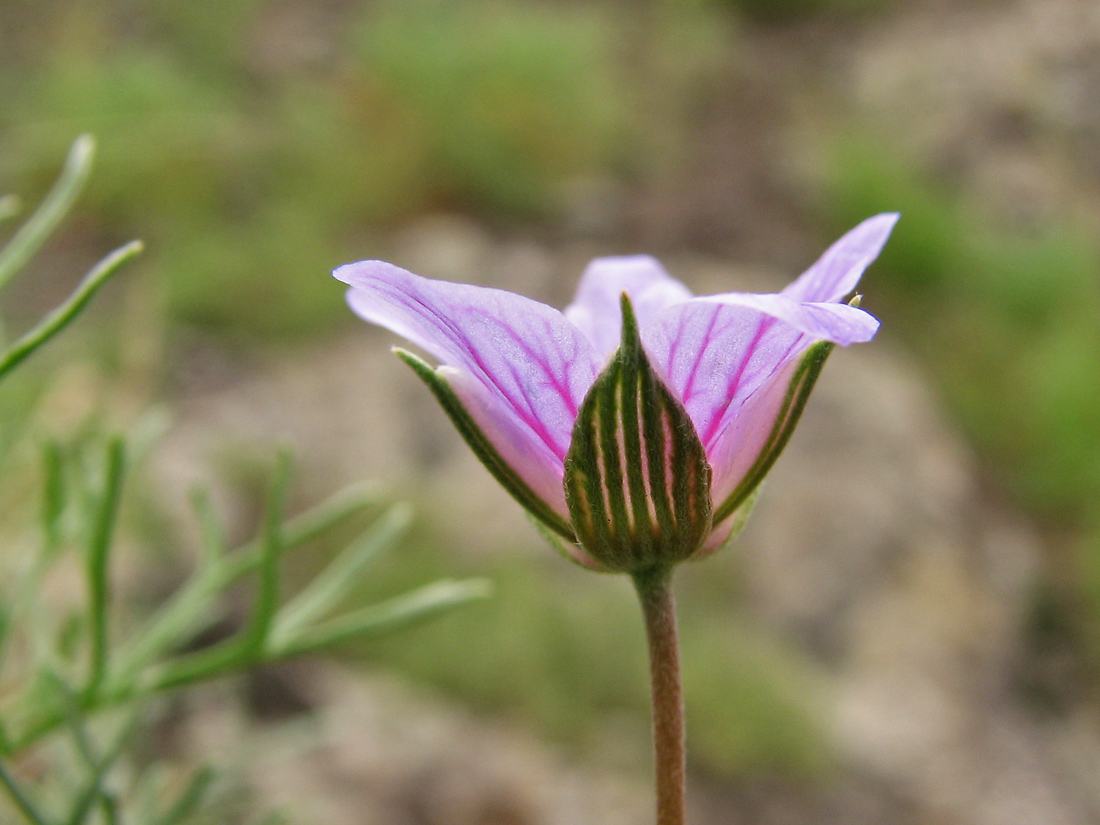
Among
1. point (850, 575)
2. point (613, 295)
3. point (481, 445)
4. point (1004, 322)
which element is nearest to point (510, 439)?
point (481, 445)

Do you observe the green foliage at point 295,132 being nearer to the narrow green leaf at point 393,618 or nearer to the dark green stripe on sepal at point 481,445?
the narrow green leaf at point 393,618

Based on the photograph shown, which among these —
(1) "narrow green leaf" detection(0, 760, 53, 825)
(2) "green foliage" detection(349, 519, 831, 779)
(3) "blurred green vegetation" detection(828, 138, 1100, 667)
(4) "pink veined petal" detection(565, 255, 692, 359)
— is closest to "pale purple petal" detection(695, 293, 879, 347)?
(4) "pink veined petal" detection(565, 255, 692, 359)

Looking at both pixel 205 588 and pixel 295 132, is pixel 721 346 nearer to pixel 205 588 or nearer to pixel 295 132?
pixel 205 588

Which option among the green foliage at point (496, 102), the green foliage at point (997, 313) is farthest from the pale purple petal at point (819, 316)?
the green foliage at point (496, 102)

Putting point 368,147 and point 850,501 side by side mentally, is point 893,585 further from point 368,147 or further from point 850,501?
point 368,147

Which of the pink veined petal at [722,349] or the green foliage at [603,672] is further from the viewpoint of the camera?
the green foliage at [603,672]

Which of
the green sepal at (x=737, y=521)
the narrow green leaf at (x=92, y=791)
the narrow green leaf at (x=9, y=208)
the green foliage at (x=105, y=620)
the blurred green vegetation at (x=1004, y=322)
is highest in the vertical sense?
the blurred green vegetation at (x=1004, y=322)
